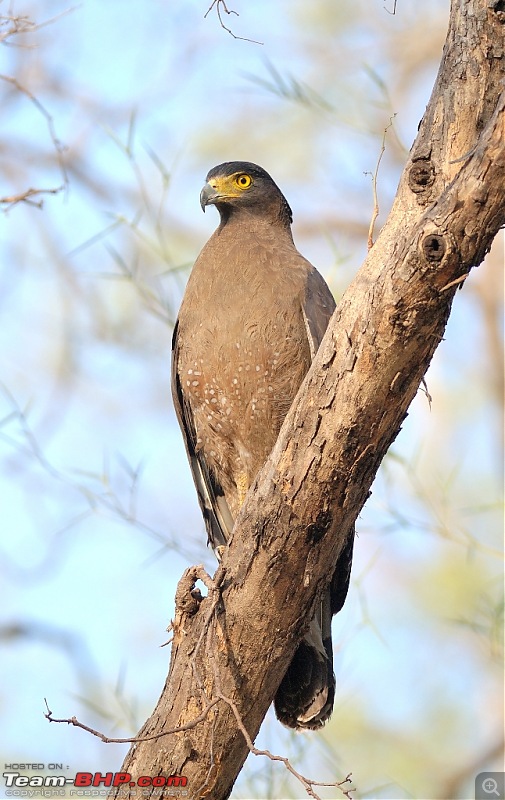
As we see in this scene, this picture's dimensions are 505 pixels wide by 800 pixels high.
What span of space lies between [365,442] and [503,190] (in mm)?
938

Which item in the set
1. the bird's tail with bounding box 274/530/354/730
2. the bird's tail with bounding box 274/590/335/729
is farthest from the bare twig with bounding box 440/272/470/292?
the bird's tail with bounding box 274/590/335/729

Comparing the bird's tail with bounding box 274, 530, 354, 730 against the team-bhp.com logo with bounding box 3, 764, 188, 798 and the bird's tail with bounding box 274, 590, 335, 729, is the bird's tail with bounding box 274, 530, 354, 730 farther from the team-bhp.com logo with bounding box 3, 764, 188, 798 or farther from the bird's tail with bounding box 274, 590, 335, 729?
the team-bhp.com logo with bounding box 3, 764, 188, 798

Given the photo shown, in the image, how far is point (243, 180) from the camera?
536cm

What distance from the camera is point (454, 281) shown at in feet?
9.77

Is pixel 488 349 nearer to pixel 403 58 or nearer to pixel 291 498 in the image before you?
pixel 403 58

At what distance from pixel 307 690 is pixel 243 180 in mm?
2660

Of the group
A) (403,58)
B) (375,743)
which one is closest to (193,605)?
(375,743)

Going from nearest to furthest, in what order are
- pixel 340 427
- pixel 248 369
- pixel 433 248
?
pixel 433 248 → pixel 340 427 → pixel 248 369

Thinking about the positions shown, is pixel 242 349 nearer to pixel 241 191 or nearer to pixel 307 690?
pixel 241 191

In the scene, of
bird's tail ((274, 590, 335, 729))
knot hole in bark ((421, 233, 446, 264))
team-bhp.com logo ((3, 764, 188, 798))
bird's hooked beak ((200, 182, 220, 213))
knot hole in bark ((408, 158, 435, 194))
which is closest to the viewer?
knot hole in bark ((421, 233, 446, 264))

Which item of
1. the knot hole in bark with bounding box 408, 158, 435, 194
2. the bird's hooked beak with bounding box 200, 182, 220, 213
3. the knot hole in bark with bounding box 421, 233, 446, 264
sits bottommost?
the knot hole in bark with bounding box 421, 233, 446, 264

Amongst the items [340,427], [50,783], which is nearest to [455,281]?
[340,427]

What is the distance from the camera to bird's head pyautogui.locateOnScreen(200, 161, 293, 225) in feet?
17.4

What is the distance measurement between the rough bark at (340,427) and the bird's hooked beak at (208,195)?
2.10 meters
